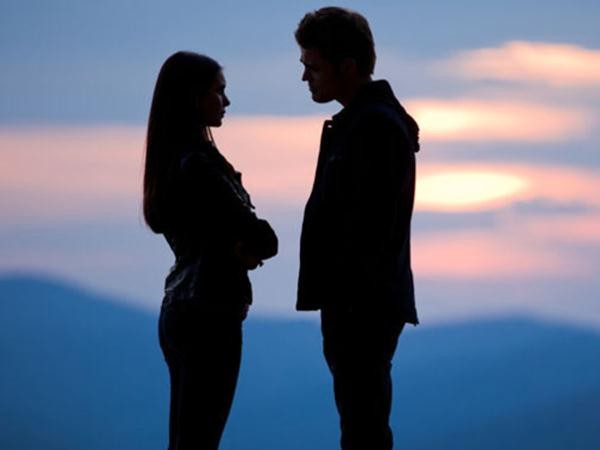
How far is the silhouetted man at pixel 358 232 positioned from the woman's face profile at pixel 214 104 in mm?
402

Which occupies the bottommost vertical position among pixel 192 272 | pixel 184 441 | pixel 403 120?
pixel 184 441

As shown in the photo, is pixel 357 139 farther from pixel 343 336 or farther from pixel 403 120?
pixel 343 336

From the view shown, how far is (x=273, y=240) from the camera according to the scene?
8.91 metres

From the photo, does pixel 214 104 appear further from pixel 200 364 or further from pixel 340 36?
pixel 200 364

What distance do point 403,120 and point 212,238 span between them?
0.89 meters

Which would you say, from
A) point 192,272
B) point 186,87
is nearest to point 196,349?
point 192,272

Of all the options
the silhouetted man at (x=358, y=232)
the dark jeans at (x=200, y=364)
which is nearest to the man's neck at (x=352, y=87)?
the silhouetted man at (x=358, y=232)

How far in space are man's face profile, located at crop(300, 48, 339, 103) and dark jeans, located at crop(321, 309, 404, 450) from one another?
0.87 meters

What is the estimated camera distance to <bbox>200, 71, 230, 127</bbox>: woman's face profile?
351 inches

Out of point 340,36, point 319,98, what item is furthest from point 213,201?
point 340,36

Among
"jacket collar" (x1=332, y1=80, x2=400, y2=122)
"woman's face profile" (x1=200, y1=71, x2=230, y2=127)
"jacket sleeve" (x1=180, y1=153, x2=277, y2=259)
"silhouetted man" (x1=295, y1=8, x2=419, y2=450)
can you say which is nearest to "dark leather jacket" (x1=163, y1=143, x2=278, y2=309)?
"jacket sleeve" (x1=180, y1=153, x2=277, y2=259)

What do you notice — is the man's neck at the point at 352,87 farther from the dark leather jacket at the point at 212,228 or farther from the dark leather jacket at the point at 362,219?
A: the dark leather jacket at the point at 212,228

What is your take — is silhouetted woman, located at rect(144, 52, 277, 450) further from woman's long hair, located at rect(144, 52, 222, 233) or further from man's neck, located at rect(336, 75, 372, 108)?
man's neck, located at rect(336, 75, 372, 108)

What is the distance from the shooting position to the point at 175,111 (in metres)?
8.91
